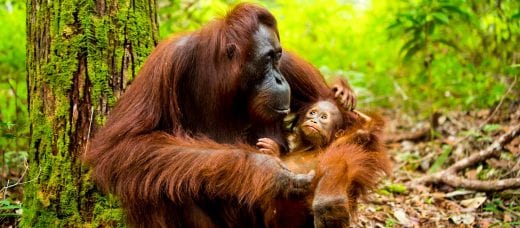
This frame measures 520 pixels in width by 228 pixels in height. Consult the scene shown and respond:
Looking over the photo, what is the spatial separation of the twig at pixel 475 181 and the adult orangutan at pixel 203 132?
1.92m

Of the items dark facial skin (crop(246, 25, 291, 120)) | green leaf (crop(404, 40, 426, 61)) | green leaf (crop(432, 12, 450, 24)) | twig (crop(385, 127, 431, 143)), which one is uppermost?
green leaf (crop(432, 12, 450, 24))

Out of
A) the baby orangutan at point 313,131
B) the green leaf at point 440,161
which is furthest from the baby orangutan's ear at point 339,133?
the green leaf at point 440,161

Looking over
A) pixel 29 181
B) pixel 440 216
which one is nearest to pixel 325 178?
pixel 29 181

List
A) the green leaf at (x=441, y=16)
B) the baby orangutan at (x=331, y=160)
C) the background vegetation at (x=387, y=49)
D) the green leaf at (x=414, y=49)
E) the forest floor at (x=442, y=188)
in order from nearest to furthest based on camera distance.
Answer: the baby orangutan at (x=331, y=160)
the forest floor at (x=442, y=188)
the background vegetation at (x=387, y=49)
the green leaf at (x=441, y=16)
the green leaf at (x=414, y=49)

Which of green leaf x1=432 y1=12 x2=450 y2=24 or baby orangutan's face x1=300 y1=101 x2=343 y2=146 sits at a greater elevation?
green leaf x1=432 y1=12 x2=450 y2=24

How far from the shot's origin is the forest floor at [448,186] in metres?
4.84

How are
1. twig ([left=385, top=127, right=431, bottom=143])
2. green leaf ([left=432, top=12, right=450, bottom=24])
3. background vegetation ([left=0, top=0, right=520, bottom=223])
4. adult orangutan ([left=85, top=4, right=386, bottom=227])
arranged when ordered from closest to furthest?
1. adult orangutan ([left=85, top=4, right=386, bottom=227])
2. background vegetation ([left=0, top=0, right=520, bottom=223])
3. green leaf ([left=432, top=12, right=450, bottom=24])
4. twig ([left=385, top=127, right=431, bottom=143])

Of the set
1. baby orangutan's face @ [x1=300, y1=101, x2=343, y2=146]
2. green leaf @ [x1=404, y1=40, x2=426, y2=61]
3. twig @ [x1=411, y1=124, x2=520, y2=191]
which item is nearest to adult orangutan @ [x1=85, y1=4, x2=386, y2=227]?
baby orangutan's face @ [x1=300, y1=101, x2=343, y2=146]

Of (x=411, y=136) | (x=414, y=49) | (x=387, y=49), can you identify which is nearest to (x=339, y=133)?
(x=414, y=49)

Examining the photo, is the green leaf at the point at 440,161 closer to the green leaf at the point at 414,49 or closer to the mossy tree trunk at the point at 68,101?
the green leaf at the point at 414,49

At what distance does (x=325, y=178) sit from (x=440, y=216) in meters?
2.28

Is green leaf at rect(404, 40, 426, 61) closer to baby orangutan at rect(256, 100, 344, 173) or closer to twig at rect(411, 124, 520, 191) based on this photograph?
twig at rect(411, 124, 520, 191)

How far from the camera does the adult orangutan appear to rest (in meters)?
3.22

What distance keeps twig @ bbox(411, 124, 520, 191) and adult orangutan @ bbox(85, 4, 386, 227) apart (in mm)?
1917
